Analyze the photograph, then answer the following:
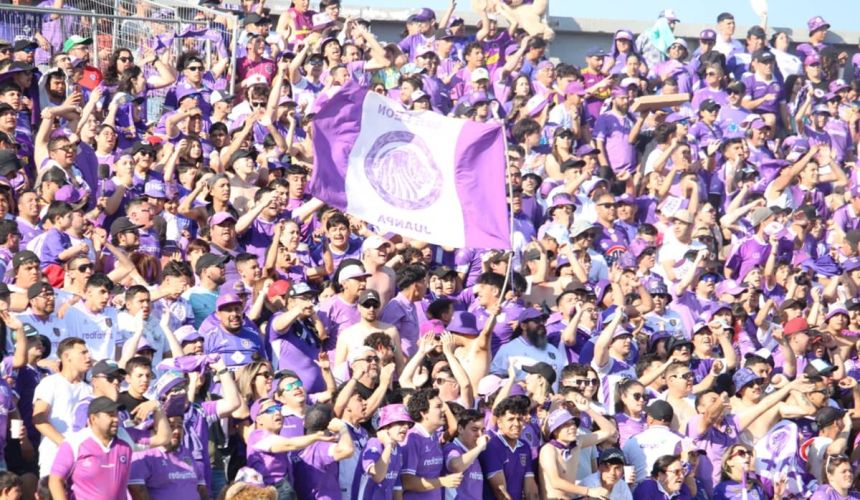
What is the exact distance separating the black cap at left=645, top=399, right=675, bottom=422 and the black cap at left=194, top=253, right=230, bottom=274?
3.00 m

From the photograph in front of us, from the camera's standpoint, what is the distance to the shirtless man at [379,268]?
45.6 ft

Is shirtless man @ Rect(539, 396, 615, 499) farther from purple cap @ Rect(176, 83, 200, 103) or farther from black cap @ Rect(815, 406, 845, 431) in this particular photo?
purple cap @ Rect(176, 83, 200, 103)

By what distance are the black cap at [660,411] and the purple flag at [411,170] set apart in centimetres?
147

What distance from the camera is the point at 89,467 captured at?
402 inches

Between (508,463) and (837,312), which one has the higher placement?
(508,463)

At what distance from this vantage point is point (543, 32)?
22.4m

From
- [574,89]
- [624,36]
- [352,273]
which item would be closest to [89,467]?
[352,273]

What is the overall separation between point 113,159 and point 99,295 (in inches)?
128

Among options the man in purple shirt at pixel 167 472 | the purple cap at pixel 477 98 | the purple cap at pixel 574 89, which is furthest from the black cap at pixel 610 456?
the purple cap at pixel 574 89

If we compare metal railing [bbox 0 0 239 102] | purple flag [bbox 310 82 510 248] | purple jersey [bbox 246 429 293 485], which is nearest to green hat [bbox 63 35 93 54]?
metal railing [bbox 0 0 239 102]

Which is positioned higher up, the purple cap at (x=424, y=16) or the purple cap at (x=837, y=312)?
the purple cap at (x=424, y=16)

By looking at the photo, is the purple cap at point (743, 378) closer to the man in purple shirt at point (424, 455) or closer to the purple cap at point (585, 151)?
the man in purple shirt at point (424, 455)

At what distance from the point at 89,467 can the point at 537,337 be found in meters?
4.44

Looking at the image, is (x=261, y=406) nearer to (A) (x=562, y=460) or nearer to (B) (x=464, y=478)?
(B) (x=464, y=478)
